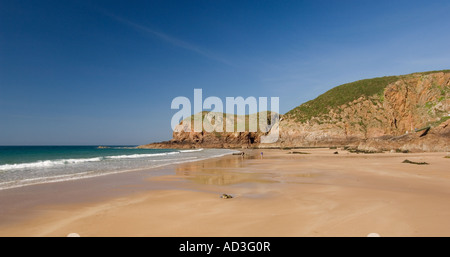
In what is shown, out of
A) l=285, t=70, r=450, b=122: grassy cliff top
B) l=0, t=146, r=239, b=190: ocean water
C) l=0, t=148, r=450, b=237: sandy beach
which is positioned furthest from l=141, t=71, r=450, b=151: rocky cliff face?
l=0, t=148, r=450, b=237: sandy beach

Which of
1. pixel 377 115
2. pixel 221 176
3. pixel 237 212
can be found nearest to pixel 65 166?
pixel 221 176

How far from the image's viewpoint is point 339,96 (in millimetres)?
79500

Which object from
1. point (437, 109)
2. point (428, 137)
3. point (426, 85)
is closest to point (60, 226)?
point (428, 137)

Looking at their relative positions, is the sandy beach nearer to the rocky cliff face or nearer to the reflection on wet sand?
the reflection on wet sand

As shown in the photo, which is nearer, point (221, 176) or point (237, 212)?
point (237, 212)

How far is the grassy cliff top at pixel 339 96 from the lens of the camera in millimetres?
73625

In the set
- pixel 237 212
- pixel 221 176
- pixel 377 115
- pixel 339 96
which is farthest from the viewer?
pixel 339 96

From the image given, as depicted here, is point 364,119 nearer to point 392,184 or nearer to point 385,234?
point 392,184

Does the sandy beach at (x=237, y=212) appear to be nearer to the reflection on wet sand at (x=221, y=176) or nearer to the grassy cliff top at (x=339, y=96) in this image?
the reflection on wet sand at (x=221, y=176)

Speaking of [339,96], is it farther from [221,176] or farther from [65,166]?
[65,166]

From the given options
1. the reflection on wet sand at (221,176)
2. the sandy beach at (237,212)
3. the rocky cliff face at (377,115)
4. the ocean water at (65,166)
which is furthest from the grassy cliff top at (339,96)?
the sandy beach at (237,212)

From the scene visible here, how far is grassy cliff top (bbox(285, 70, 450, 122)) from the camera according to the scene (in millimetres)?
73625
